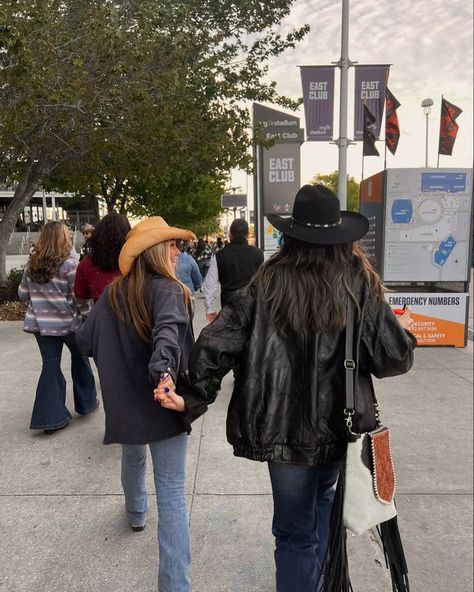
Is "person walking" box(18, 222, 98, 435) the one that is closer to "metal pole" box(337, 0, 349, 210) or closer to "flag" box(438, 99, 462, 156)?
"metal pole" box(337, 0, 349, 210)

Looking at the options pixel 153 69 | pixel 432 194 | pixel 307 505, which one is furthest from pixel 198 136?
pixel 307 505

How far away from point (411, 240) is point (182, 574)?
611 cm

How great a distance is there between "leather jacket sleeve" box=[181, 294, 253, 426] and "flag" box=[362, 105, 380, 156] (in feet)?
32.5

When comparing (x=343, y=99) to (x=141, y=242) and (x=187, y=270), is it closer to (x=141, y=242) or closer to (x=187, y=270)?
(x=187, y=270)

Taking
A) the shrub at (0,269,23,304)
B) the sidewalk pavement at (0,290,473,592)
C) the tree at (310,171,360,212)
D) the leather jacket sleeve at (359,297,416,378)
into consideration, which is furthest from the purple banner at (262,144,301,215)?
the tree at (310,171,360,212)

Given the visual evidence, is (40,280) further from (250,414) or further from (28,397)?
(250,414)

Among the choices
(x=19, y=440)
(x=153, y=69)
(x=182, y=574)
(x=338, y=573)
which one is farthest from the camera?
(x=153, y=69)

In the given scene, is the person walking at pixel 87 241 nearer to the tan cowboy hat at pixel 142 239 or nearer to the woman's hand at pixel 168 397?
the tan cowboy hat at pixel 142 239

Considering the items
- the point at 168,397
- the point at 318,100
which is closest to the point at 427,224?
the point at 318,100

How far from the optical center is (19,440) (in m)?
4.03

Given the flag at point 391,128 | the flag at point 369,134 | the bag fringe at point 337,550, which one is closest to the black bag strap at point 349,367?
the bag fringe at point 337,550

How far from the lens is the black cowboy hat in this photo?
6.13ft

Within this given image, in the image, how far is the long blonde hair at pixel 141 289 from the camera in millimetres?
2197

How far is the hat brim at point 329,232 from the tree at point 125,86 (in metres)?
5.19
